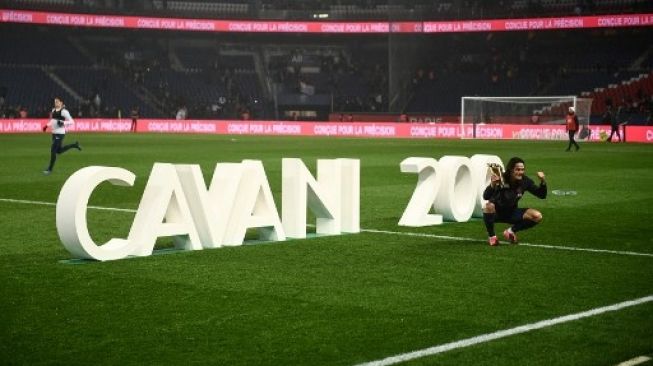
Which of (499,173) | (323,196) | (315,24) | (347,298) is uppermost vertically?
(315,24)

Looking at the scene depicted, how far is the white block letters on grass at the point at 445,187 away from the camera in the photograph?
13547 millimetres

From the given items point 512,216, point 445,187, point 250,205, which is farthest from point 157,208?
point 445,187

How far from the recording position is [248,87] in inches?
2813

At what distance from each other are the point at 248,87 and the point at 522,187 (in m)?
60.6

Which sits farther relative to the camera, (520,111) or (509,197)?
(520,111)

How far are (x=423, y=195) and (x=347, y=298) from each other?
5467mm

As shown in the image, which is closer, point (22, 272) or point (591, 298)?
point (591, 298)

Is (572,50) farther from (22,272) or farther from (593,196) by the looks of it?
(22,272)

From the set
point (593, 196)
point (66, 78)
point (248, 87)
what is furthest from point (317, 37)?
point (593, 196)

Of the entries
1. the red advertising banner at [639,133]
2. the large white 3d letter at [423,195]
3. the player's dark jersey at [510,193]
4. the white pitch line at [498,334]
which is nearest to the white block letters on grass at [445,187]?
the large white 3d letter at [423,195]

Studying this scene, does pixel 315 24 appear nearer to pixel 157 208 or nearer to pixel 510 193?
pixel 510 193

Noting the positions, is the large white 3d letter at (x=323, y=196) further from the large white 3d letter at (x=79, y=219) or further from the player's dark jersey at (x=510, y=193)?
the large white 3d letter at (x=79, y=219)

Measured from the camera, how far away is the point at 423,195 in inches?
544

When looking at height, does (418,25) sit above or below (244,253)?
above
